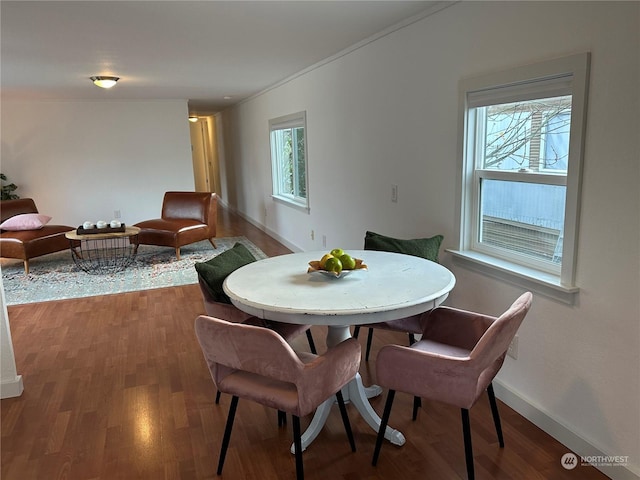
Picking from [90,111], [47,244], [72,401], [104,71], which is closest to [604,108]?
[72,401]

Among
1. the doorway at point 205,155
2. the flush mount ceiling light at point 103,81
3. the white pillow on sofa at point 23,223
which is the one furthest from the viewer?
the doorway at point 205,155

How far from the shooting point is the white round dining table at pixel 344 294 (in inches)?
73.0

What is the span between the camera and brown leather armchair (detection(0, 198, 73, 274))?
214 inches

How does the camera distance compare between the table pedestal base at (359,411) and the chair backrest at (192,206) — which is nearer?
the table pedestal base at (359,411)

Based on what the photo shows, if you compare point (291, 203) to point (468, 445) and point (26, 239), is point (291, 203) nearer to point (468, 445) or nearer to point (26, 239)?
point (26, 239)

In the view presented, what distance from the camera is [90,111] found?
23.6ft

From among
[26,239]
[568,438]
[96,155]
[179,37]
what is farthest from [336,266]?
[96,155]

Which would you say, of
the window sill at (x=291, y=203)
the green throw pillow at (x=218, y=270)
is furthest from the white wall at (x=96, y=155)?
the green throw pillow at (x=218, y=270)

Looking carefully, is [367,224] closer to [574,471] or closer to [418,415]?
[418,415]

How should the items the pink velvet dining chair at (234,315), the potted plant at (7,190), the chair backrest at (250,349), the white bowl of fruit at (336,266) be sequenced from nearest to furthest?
the chair backrest at (250,349)
the white bowl of fruit at (336,266)
the pink velvet dining chair at (234,315)
the potted plant at (7,190)

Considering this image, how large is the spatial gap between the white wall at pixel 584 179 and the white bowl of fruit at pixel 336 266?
0.86m

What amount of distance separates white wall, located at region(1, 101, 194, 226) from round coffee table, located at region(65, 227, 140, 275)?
0.81 meters

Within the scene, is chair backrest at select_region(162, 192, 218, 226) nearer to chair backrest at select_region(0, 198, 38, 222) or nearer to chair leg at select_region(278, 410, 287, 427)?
chair backrest at select_region(0, 198, 38, 222)

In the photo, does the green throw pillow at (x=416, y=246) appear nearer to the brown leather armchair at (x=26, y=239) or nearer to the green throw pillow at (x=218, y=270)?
the green throw pillow at (x=218, y=270)
